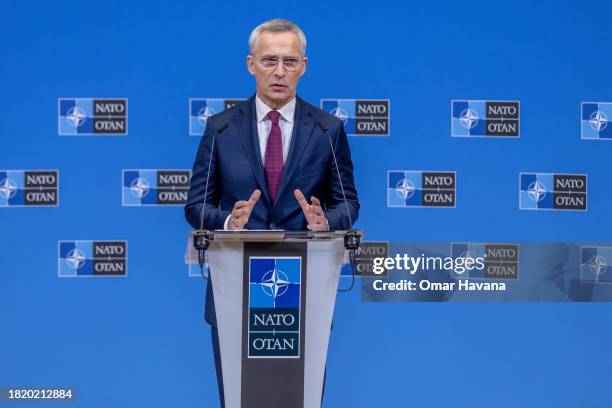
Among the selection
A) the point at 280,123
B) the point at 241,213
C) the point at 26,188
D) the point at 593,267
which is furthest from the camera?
the point at 593,267

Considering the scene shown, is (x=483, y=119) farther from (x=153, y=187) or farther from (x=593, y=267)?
(x=153, y=187)

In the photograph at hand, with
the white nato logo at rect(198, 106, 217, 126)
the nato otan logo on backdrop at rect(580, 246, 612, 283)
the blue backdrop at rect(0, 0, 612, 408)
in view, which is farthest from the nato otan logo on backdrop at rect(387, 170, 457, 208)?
the white nato logo at rect(198, 106, 217, 126)

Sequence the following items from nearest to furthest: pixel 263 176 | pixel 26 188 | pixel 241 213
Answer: pixel 241 213, pixel 263 176, pixel 26 188

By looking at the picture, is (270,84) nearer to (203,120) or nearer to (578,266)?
(203,120)

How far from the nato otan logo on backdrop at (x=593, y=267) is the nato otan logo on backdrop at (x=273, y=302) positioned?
8.64 feet

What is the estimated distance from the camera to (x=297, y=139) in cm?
291

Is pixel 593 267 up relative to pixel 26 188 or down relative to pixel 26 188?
down

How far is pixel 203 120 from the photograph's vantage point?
14.8ft

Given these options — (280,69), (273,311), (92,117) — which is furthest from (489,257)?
(273,311)

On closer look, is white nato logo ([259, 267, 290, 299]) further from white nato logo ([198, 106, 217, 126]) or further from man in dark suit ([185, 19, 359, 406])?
white nato logo ([198, 106, 217, 126])

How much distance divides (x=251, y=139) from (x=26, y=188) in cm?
202

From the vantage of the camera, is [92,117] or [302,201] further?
[92,117]

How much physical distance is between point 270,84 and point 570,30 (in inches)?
92.2

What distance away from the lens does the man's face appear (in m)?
2.90
